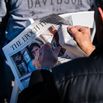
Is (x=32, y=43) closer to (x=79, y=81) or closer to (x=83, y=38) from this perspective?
(x=83, y=38)

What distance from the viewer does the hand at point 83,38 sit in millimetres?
2086

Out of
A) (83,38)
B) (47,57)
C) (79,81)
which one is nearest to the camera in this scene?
(79,81)

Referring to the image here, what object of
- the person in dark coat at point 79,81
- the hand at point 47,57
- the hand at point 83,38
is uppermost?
the person in dark coat at point 79,81

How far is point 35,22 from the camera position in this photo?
94.3 inches

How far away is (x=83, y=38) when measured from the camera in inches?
84.7

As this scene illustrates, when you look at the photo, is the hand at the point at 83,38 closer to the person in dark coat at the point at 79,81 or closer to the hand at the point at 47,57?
the hand at the point at 47,57

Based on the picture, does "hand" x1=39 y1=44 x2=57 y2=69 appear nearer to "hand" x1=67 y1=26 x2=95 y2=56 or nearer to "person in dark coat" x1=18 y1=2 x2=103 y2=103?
"hand" x1=67 y1=26 x2=95 y2=56

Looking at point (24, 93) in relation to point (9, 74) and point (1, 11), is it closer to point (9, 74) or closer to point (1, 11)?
point (1, 11)

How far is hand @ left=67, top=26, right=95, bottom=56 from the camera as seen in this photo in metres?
2.09

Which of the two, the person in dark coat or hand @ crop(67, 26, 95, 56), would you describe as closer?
the person in dark coat

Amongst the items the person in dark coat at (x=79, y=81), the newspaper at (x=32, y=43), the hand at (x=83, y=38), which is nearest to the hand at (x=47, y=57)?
the newspaper at (x=32, y=43)

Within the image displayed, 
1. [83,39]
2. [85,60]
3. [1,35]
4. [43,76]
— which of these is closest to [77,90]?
[85,60]

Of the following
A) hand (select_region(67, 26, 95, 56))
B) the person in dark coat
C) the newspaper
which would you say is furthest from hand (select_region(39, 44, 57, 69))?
the person in dark coat

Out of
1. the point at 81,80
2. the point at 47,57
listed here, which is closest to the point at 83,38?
the point at 47,57
